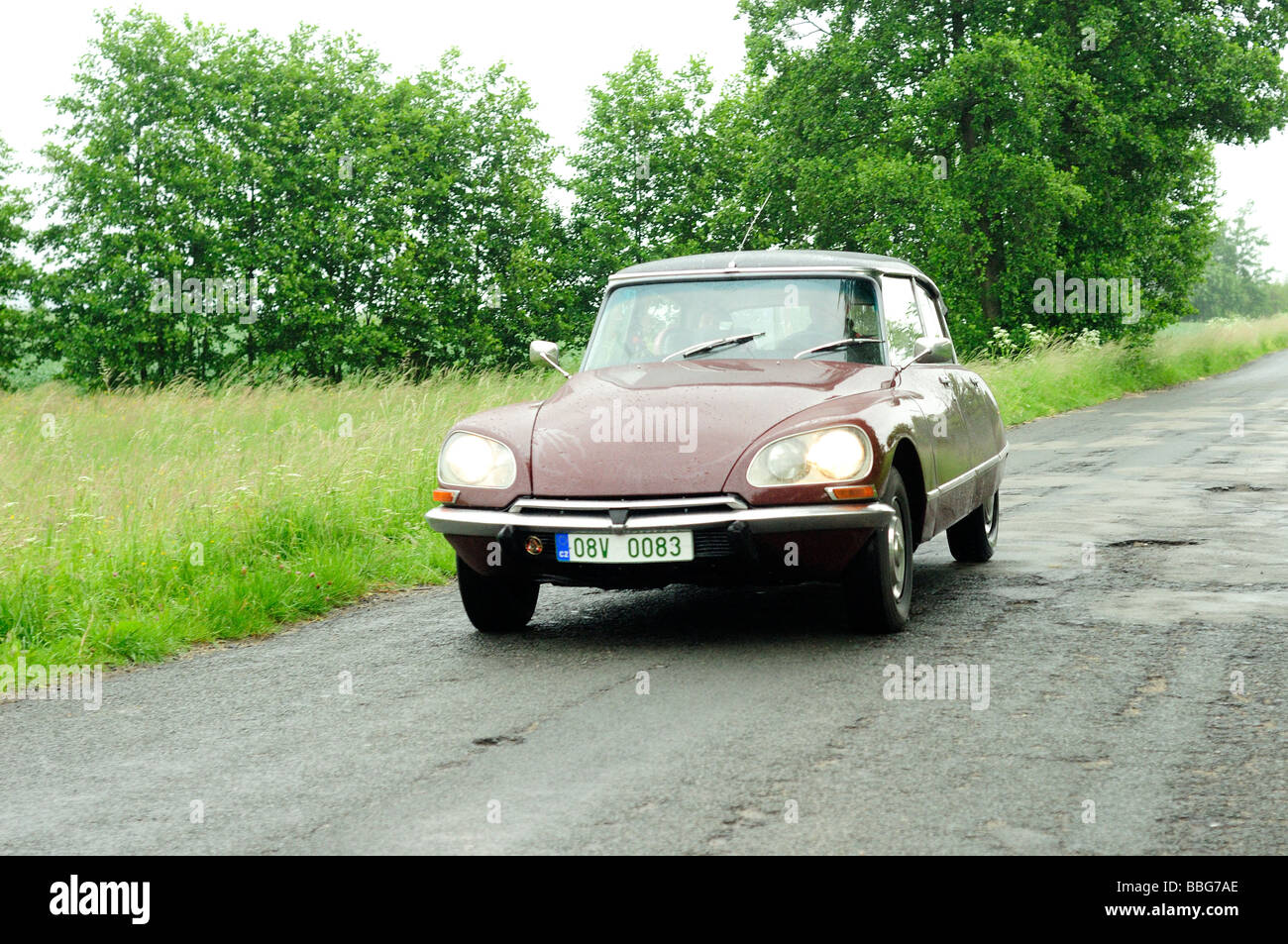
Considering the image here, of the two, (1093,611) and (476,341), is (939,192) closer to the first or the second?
(476,341)

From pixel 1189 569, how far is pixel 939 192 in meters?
26.0

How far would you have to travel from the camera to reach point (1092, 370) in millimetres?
26828

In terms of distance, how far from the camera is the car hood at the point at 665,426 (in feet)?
18.8

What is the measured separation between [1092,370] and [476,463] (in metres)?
22.9

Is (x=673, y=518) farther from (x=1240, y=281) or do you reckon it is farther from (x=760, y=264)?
(x=1240, y=281)

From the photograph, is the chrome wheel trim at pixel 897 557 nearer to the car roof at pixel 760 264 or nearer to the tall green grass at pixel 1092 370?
the car roof at pixel 760 264

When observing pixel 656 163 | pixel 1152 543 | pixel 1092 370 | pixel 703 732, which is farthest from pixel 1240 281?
pixel 703 732

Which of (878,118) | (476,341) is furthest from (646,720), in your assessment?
(476,341)

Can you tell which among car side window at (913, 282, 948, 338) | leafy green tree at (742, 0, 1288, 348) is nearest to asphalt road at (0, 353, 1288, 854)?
car side window at (913, 282, 948, 338)

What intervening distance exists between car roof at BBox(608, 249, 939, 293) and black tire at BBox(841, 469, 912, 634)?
58.5 inches

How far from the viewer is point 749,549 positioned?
559cm

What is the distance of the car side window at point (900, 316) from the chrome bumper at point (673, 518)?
5.00ft

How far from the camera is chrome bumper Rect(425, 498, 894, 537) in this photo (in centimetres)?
558

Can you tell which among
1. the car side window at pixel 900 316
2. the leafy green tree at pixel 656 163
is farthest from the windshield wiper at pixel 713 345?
the leafy green tree at pixel 656 163
